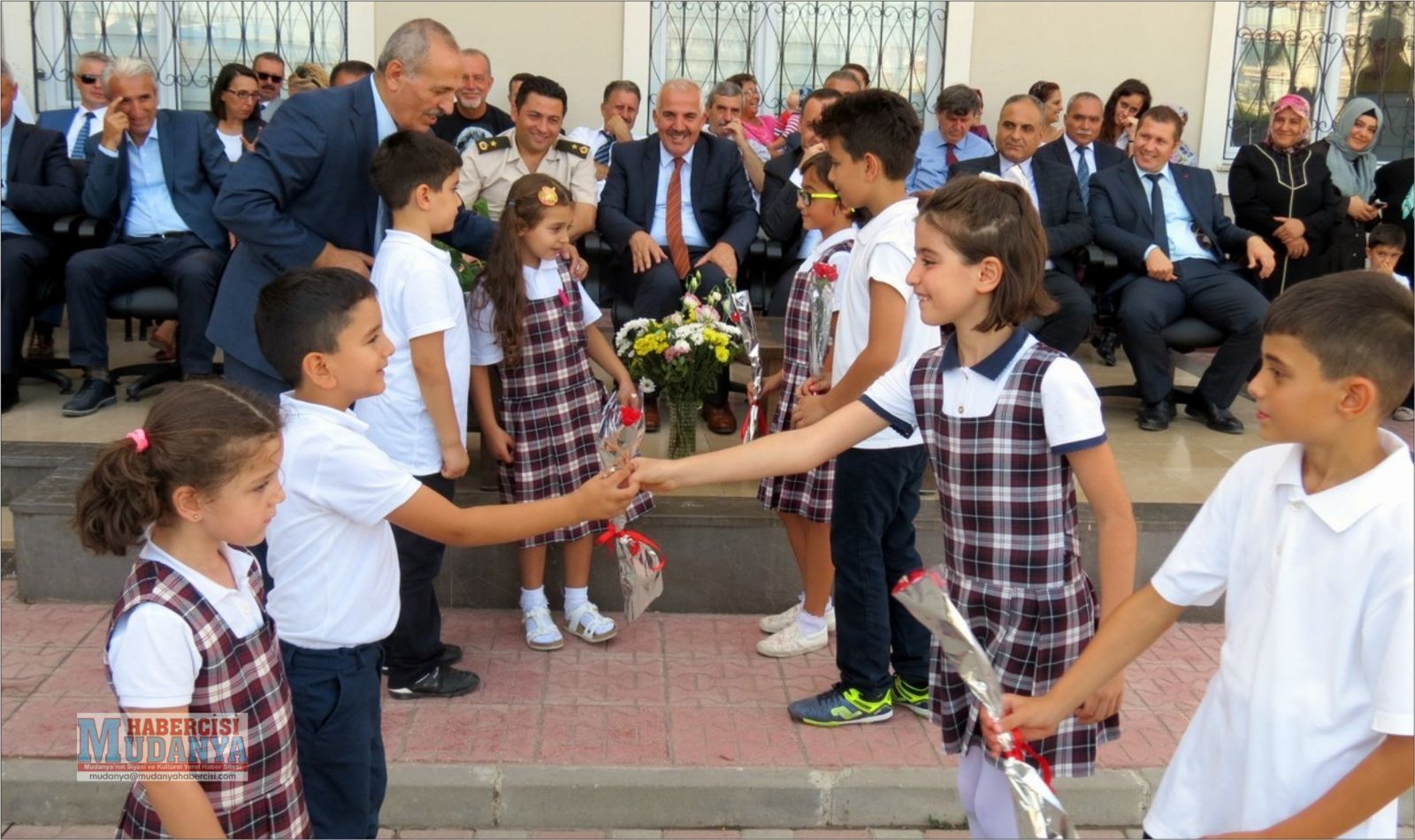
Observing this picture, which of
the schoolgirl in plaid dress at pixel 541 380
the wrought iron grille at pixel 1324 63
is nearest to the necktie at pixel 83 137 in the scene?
the schoolgirl in plaid dress at pixel 541 380

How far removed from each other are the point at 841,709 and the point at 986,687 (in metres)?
2.12

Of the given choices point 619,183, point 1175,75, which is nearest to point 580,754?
point 619,183

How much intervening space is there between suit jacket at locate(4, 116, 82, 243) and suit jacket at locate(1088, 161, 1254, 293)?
5377 millimetres

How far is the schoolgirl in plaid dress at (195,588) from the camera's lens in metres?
2.20

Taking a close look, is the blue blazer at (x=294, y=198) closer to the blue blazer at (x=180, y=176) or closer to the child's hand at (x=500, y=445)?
the child's hand at (x=500, y=445)

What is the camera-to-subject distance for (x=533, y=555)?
4871 mm

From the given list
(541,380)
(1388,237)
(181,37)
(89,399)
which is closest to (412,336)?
(541,380)

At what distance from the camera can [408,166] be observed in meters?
4.09

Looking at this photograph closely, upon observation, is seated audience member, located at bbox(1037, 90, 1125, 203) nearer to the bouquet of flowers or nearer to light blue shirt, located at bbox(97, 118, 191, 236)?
the bouquet of flowers

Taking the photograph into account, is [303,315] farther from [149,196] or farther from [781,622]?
[149,196]

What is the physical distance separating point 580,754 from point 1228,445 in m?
3.94

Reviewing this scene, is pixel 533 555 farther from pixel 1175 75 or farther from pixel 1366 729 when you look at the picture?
pixel 1175 75

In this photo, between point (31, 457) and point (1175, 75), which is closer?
point (31, 457)
